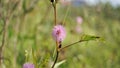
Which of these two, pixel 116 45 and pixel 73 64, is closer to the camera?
pixel 73 64

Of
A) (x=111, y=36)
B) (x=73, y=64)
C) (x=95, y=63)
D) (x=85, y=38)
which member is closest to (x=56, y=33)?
(x=85, y=38)

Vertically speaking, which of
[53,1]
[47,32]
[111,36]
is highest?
[53,1]

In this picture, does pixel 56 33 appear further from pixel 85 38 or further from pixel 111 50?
pixel 111 50

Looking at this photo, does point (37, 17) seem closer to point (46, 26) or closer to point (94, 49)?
point (46, 26)

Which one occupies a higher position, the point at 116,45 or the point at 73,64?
the point at 73,64

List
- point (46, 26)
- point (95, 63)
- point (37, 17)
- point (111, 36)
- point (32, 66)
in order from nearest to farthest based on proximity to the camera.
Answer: point (32, 66), point (95, 63), point (46, 26), point (37, 17), point (111, 36)

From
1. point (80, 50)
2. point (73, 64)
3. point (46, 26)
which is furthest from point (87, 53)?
point (73, 64)

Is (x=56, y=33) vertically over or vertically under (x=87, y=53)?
over

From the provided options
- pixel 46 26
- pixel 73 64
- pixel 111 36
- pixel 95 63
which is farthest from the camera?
pixel 111 36

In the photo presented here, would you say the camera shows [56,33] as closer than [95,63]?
Yes
